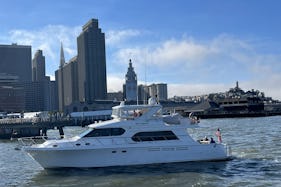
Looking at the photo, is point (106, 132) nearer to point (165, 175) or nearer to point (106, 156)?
point (106, 156)

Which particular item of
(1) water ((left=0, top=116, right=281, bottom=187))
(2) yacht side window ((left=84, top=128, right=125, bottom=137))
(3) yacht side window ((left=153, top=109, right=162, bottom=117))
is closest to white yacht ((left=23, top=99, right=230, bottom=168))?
(2) yacht side window ((left=84, top=128, right=125, bottom=137))

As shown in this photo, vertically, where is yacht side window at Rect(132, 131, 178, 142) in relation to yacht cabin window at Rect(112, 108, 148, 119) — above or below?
below

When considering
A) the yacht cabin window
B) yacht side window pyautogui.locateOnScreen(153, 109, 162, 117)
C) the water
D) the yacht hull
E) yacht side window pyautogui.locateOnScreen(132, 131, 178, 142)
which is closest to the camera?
the water

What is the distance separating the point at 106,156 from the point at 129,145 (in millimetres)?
1587

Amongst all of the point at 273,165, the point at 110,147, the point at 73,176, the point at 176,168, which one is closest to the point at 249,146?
the point at 273,165

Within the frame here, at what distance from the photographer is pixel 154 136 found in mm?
27453

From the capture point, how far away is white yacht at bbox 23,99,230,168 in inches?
1041

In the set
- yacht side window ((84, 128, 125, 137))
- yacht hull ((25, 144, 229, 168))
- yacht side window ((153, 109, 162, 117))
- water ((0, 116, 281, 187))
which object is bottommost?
water ((0, 116, 281, 187))

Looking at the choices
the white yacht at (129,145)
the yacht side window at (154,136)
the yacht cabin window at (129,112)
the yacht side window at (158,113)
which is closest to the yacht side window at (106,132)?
the white yacht at (129,145)

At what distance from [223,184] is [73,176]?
8.79 meters

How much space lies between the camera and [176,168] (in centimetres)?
2630

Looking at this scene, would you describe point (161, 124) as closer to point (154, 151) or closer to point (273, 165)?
point (154, 151)

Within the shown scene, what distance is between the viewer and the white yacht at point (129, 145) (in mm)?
26438

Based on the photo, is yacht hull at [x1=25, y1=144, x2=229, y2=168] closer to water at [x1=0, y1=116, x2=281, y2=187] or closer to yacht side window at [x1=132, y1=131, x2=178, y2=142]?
water at [x1=0, y1=116, x2=281, y2=187]
